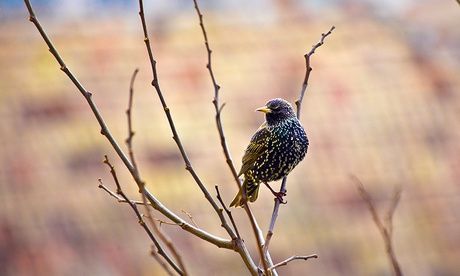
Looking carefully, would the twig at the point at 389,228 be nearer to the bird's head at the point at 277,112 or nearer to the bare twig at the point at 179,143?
the bare twig at the point at 179,143

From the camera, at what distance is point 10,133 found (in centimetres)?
899

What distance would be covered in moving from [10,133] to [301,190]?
301 centimetres

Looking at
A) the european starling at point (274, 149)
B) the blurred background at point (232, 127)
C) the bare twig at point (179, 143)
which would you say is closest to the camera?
the bare twig at point (179, 143)

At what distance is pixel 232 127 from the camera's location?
9.23 m

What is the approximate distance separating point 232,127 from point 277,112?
15.1ft

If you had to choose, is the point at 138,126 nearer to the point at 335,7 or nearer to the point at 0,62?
the point at 0,62

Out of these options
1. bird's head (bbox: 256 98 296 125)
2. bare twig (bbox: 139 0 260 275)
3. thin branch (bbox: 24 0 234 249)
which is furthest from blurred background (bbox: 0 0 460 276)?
A: bare twig (bbox: 139 0 260 275)

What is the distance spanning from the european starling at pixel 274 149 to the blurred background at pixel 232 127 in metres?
Result: 3.40

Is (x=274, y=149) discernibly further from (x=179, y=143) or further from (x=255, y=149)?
(x=179, y=143)

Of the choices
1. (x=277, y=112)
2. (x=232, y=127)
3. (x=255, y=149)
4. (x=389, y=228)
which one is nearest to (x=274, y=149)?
(x=255, y=149)

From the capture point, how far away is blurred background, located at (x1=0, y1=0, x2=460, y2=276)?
820 centimetres

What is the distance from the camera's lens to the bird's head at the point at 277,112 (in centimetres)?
461

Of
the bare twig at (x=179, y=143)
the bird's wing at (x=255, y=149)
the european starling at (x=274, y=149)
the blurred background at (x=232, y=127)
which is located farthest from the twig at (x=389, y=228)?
the blurred background at (x=232, y=127)

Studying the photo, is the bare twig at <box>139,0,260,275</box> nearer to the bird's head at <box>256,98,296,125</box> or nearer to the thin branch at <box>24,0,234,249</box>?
the thin branch at <box>24,0,234,249</box>
